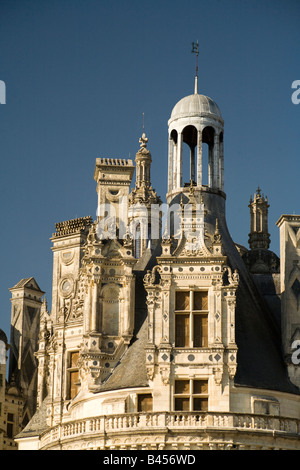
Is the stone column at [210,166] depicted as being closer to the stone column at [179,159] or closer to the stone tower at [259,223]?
the stone column at [179,159]

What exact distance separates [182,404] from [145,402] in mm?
1543

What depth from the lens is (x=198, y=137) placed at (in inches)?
2635

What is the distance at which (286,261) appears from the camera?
209ft

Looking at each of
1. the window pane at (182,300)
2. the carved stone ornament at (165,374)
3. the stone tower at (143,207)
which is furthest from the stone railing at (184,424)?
the stone tower at (143,207)

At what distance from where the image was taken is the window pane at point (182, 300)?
6069cm

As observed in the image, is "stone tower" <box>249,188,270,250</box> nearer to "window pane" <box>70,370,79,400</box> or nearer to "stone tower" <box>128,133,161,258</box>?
"stone tower" <box>128,133,161,258</box>

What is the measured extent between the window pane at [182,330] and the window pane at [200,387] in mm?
1640

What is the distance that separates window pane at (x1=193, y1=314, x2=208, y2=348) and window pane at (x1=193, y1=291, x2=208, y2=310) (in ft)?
1.18

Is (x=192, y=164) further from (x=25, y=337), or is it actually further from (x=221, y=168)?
(x=25, y=337)

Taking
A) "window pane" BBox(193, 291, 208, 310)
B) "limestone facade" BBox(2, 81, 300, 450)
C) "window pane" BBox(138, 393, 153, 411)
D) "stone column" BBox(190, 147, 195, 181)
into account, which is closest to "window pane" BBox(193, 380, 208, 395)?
"limestone facade" BBox(2, 81, 300, 450)

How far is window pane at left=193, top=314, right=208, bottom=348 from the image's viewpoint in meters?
60.1

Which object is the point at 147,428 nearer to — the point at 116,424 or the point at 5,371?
the point at 116,424
